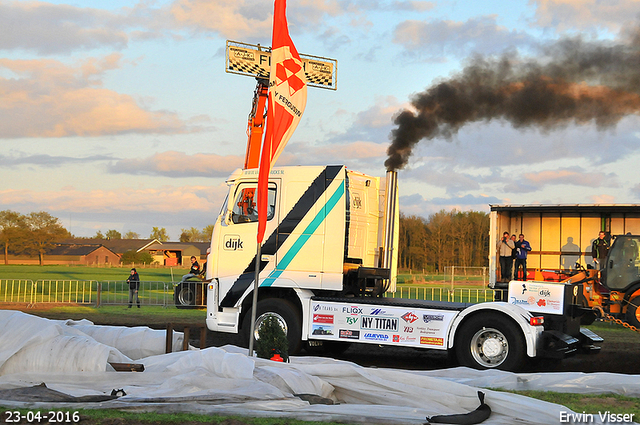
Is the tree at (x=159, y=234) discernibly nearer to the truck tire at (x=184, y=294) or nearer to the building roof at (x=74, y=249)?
the building roof at (x=74, y=249)

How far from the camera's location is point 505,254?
19.3 metres

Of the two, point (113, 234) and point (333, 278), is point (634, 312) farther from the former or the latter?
point (113, 234)

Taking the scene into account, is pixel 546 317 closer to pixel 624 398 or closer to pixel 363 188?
pixel 624 398

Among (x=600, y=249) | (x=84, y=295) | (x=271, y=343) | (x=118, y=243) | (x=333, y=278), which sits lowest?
(x=84, y=295)

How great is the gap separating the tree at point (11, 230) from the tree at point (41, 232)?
1017mm

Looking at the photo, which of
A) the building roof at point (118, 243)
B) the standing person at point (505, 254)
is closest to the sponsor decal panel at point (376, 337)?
the standing person at point (505, 254)

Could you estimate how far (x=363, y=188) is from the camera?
11.6 meters

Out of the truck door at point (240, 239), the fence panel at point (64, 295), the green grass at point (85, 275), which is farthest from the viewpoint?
the green grass at point (85, 275)

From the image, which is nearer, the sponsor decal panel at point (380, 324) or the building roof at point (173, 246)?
the sponsor decal panel at point (380, 324)

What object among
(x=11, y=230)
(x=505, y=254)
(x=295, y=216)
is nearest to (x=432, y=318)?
(x=295, y=216)

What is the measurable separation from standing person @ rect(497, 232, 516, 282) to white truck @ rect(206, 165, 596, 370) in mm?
8456

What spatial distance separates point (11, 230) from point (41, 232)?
15.6 feet

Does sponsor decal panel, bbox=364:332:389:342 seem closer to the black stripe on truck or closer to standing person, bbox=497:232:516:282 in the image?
the black stripe on truck

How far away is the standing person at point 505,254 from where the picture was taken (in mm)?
19250
